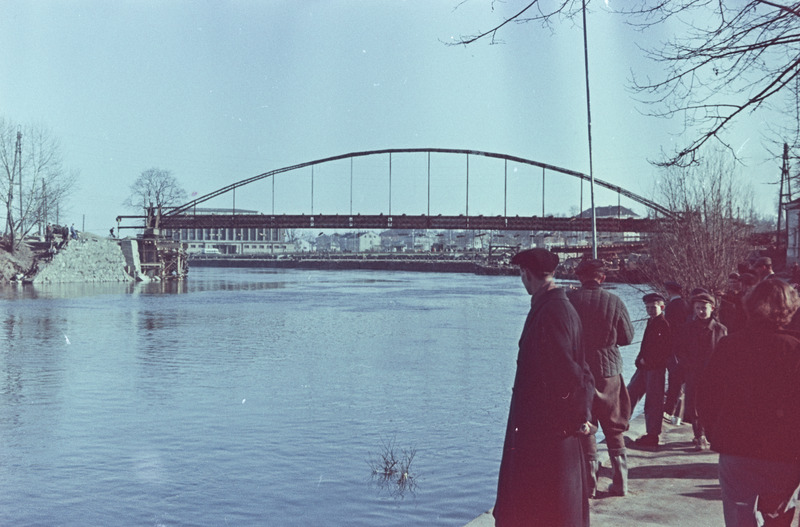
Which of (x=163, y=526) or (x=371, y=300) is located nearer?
(x=163, y=526)

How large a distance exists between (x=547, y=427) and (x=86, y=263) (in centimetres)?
8072

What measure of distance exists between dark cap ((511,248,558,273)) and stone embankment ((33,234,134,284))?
7326 cm

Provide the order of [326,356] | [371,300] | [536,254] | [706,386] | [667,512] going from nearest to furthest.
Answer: [706,386], [536,254], [667,512], [326,356], [371,300]

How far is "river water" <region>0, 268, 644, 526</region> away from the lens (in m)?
9.59

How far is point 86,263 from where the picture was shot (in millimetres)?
79438

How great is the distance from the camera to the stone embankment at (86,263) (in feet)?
243

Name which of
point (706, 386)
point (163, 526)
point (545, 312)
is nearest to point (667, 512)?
point (706, 386)

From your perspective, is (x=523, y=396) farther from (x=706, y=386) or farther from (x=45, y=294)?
(x=45, y=294)

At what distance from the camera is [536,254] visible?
497 cm

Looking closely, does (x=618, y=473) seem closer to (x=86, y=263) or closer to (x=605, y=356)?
(x=605, y=356)

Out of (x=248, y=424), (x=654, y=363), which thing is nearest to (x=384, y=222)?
(x=248, y=424)

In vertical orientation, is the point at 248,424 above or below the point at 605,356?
below

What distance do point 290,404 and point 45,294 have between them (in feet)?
148

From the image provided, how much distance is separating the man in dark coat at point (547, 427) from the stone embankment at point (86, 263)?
241 ft
